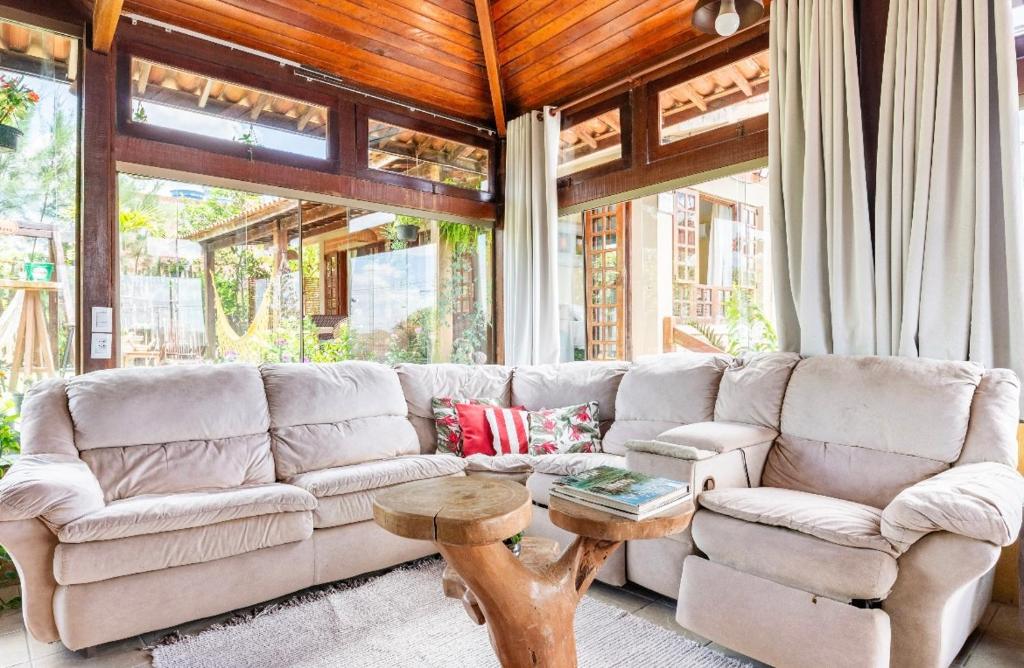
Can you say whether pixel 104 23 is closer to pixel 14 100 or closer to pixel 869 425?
pixel 14 100

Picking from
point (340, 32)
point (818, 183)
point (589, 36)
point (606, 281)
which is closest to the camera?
point (818, 183)

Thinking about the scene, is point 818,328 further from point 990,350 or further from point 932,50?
point 932,50

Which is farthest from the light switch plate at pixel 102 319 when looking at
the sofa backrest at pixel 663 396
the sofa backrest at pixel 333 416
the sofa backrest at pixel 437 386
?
the sofa backrest at pixel 663 396

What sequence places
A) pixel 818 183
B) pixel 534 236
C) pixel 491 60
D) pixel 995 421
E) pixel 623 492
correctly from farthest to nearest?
pixel 534 236, pixel 491 60, pixel 818 183, pixel 995 421, pixel 623 492

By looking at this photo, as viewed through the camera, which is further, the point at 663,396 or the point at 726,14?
the point at 663,396

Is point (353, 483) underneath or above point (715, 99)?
underneath

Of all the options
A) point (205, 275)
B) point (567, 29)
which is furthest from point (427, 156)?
point (205, 275)

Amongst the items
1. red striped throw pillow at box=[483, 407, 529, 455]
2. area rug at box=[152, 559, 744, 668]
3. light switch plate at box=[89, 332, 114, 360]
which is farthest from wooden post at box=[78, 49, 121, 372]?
red striped throw pillow at box=[483, 407, 529, 455]

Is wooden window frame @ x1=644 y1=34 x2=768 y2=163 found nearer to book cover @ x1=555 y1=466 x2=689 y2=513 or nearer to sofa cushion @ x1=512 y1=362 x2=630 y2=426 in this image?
sofa cushion @ x1=512 y1=362 x2=630 y2=426

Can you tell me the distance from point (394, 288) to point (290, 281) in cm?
73

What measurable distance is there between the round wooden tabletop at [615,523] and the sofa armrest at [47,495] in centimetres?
161

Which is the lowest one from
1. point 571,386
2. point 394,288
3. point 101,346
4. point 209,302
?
point 571,386

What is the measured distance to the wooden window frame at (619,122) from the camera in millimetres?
3750

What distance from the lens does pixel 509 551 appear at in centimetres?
148
